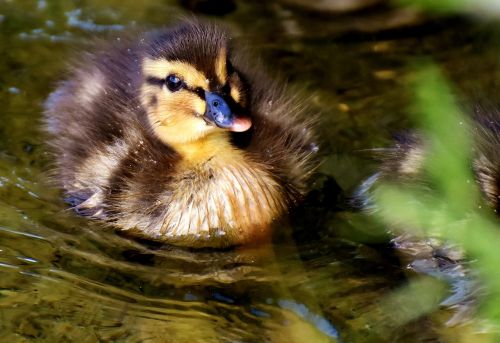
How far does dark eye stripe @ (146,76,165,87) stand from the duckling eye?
1.0 inches

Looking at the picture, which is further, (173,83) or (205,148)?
(205,148)

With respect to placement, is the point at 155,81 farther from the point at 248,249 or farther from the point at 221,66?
the point at 248,249

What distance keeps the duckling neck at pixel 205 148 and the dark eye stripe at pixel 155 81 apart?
206mm

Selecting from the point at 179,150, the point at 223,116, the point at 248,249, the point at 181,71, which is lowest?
the point at 248,249

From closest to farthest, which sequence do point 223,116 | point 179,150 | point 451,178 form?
point 451,178, point 223,116, point 179,150

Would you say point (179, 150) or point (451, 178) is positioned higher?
point (451, 178)

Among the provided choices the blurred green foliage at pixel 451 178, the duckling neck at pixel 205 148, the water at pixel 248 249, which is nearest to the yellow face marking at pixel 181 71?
the duckling neck at pixel 205 148

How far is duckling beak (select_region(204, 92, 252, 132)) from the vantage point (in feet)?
8.14

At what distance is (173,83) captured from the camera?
2602 mm

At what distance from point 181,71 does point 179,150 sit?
29cm

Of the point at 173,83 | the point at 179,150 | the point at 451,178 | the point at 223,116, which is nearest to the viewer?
the point at 451,178

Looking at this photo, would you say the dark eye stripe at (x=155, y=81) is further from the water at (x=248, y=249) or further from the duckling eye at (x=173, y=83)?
the water at (x=248, y=249)

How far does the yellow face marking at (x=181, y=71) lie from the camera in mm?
2523

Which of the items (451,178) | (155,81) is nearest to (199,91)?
(155,81)
